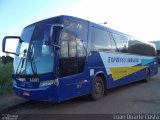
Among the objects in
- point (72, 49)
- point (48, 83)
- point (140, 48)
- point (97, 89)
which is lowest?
point (97, 89)

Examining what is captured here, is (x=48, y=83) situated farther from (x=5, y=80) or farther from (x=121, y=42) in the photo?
(x=121, y=42)

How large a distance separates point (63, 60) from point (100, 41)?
117 inches

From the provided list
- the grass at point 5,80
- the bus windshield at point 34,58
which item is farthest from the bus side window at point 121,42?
the grass at point 5,80

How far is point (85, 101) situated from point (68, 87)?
6.26 feet

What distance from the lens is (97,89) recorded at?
9.80 m

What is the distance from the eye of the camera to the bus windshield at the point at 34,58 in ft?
25.1

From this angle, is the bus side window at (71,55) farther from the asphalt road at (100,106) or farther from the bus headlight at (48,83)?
the asphalt road at (100,106)

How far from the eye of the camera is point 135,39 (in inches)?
586

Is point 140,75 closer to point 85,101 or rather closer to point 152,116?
point 85,101

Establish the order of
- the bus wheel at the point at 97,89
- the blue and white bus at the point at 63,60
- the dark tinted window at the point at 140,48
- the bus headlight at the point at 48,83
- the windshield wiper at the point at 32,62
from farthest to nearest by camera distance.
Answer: the dark tinted window at the point at 140,48, the bus wheel at the point at 97,89, the windshield wiper at the point at 32,62, the blue and white bus at the point at 63,60, the bus headlight at the point at 48,83

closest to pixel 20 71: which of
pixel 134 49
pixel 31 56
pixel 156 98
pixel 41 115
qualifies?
pixel 31 56

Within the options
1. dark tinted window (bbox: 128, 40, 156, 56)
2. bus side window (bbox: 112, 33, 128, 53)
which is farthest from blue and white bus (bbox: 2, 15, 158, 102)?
dark tinted window (bbox: 128, 40, 156, 56)

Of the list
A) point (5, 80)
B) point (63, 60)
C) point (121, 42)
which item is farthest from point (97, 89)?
point (5, 80)

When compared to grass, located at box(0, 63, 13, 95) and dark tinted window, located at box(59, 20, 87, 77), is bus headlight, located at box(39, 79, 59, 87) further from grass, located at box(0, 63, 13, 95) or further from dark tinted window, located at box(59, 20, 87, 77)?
grass, located at box(0, 63, 13, 95)
